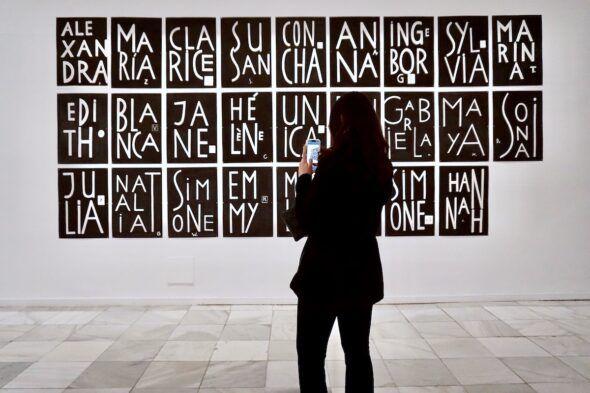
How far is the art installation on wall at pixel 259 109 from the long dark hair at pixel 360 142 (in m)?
2.81

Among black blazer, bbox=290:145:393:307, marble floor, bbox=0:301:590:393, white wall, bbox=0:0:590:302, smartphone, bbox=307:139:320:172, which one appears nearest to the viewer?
black blazer, bbox=290:145:393:307

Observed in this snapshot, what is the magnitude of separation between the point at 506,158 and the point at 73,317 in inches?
165

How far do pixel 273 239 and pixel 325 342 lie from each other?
2866mm

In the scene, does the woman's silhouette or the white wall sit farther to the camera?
the white wall

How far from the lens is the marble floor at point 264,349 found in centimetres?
305

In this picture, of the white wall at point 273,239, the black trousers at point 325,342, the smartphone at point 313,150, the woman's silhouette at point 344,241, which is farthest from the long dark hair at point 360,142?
the white wall at point 273,239

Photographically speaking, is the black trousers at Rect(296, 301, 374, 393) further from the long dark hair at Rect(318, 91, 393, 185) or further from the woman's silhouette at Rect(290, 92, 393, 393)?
the long dark hair at Rect(318, 91, 393, 185)

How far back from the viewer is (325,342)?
2.12 meters

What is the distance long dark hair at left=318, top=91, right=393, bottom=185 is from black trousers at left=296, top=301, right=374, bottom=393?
55cm

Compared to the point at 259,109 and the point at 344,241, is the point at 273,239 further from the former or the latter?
the point at 344,241

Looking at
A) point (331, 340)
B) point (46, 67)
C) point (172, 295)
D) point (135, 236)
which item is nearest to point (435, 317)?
point (331, 340)

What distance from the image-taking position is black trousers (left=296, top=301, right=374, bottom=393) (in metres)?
2.08

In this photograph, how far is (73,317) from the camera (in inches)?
179

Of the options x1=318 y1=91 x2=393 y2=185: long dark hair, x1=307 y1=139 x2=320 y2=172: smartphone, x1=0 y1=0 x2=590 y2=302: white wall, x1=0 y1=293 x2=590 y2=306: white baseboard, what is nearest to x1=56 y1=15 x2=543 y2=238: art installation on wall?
x1=0 y1=0 x2=590 y2=302: white wall
